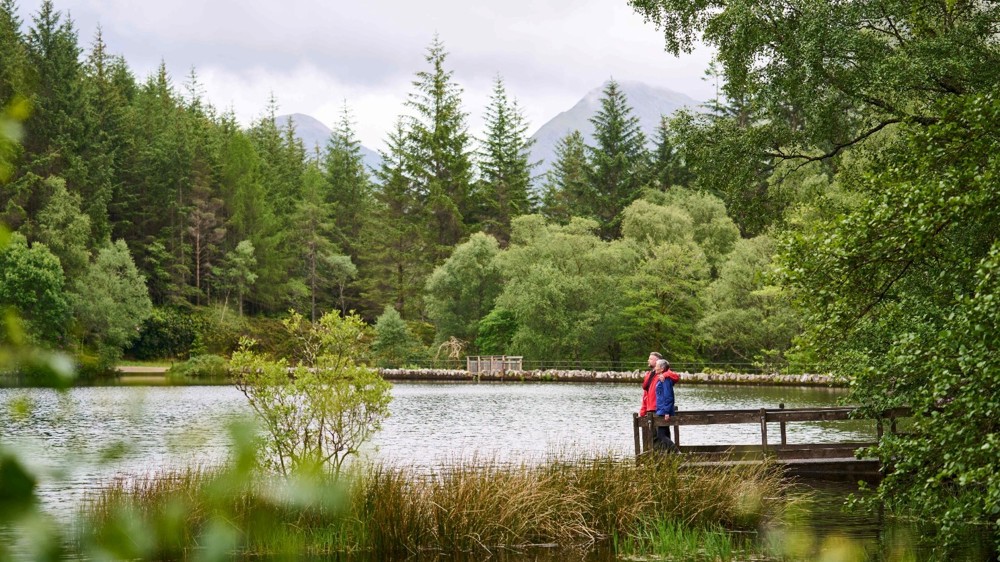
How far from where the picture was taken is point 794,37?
1495 cm

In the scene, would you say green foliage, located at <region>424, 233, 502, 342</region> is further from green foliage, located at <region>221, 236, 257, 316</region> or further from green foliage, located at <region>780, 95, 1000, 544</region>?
green foliage, located at <region>780, 95, 1000, 544</region>

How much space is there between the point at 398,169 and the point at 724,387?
45.3 meters

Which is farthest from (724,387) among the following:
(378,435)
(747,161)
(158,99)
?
(158,99)

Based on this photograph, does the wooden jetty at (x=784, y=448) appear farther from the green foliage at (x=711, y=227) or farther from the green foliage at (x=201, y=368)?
the green foliage at (x=201, y=368)

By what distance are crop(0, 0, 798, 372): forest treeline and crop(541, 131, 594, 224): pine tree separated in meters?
0.27

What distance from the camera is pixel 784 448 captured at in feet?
50.0

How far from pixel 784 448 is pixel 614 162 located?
210 feet

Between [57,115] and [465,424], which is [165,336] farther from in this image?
[465,424]

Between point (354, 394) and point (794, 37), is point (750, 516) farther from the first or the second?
point (794, 37)

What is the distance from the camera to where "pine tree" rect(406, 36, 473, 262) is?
270 ft

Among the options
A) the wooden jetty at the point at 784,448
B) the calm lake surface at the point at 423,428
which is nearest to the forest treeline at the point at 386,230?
the calm lake surface at the point at 423,428

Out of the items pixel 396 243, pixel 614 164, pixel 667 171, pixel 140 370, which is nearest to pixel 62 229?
pixel 140 370

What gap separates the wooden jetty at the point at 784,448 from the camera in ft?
47.6

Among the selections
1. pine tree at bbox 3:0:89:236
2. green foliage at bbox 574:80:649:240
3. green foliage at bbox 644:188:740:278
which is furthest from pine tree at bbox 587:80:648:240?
pine tree at bbox 3:0:89:236
